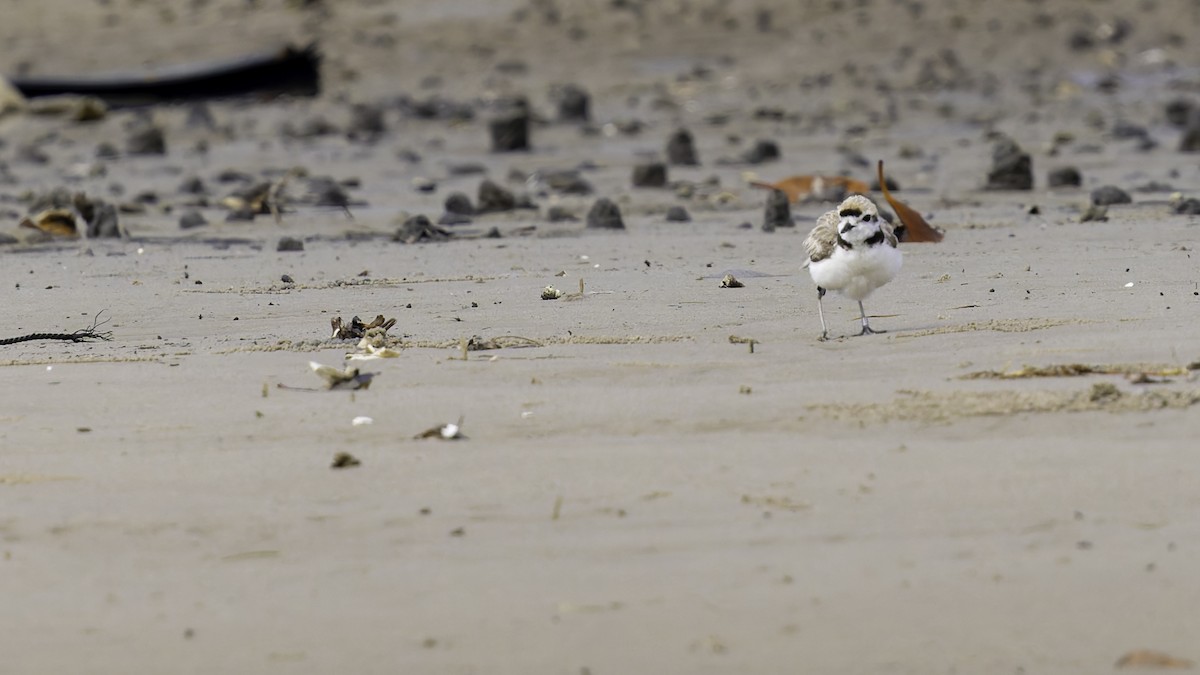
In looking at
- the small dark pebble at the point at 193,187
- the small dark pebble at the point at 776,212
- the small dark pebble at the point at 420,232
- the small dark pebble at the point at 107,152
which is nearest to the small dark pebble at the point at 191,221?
the small dark pebble at the point at 420,232

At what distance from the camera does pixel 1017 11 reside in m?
21.6

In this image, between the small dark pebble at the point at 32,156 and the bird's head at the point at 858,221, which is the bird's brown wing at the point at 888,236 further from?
the small dark pebble at the point at 32,156

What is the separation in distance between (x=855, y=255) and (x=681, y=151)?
811 centimetres

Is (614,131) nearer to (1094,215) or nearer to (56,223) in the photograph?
(56,223)

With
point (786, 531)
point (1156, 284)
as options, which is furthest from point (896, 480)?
point (1156, 284)

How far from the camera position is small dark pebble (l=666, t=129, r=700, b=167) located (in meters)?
14.3

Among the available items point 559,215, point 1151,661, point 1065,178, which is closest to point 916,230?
point 559,215

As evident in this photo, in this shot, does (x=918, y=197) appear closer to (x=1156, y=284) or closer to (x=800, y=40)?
(x=1156, y=284)

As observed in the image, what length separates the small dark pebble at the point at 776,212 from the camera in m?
10.0

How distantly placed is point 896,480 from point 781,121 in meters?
13.2

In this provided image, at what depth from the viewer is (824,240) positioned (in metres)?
6.61

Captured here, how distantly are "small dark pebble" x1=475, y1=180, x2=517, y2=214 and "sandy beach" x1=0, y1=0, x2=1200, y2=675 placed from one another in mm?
74

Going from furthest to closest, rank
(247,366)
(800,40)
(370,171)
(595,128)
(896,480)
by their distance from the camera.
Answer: (800,40) → (595,128) → (370,171) → (247,366) → (896,480)

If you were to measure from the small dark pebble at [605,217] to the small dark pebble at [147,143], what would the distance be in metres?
7.15
